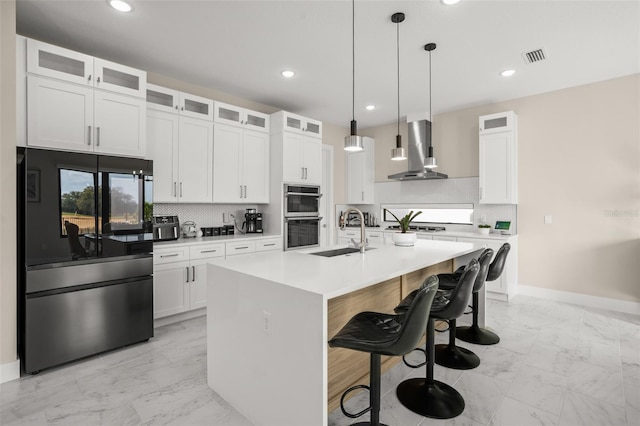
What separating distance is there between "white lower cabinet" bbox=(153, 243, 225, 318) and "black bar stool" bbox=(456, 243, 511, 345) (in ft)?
9.31

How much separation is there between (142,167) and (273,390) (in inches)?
92.3

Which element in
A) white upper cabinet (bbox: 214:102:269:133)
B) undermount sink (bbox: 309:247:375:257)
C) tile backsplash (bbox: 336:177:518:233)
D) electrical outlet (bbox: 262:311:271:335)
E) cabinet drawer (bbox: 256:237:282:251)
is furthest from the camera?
tile backsplash (bbox: 336:177:518:233)

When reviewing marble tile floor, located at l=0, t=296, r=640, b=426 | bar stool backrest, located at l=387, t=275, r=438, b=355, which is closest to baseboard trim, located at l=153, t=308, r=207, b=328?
marble tile floor, located at l=0, t=296, r=640, b=426

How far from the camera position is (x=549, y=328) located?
3461 millimetres

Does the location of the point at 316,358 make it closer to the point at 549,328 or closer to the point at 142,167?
the point at 142,167

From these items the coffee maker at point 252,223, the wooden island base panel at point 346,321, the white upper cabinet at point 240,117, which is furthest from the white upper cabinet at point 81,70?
the wooden island base panel at point 346,321

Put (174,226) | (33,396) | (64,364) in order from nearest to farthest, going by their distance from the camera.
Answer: (33,396) < (64,364) < (174,226)

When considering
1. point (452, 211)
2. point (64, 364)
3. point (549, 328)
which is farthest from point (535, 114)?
point (64, 364)

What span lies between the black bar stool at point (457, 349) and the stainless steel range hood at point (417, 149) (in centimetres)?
279

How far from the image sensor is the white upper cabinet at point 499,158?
4.62 m

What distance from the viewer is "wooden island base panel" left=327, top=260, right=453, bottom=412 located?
2014mm

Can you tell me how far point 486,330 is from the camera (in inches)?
130

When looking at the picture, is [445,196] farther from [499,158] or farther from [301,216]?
[301,216]

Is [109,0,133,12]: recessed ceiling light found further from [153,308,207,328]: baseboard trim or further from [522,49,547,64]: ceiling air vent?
[522,49,547,64]: ceiling air vent
